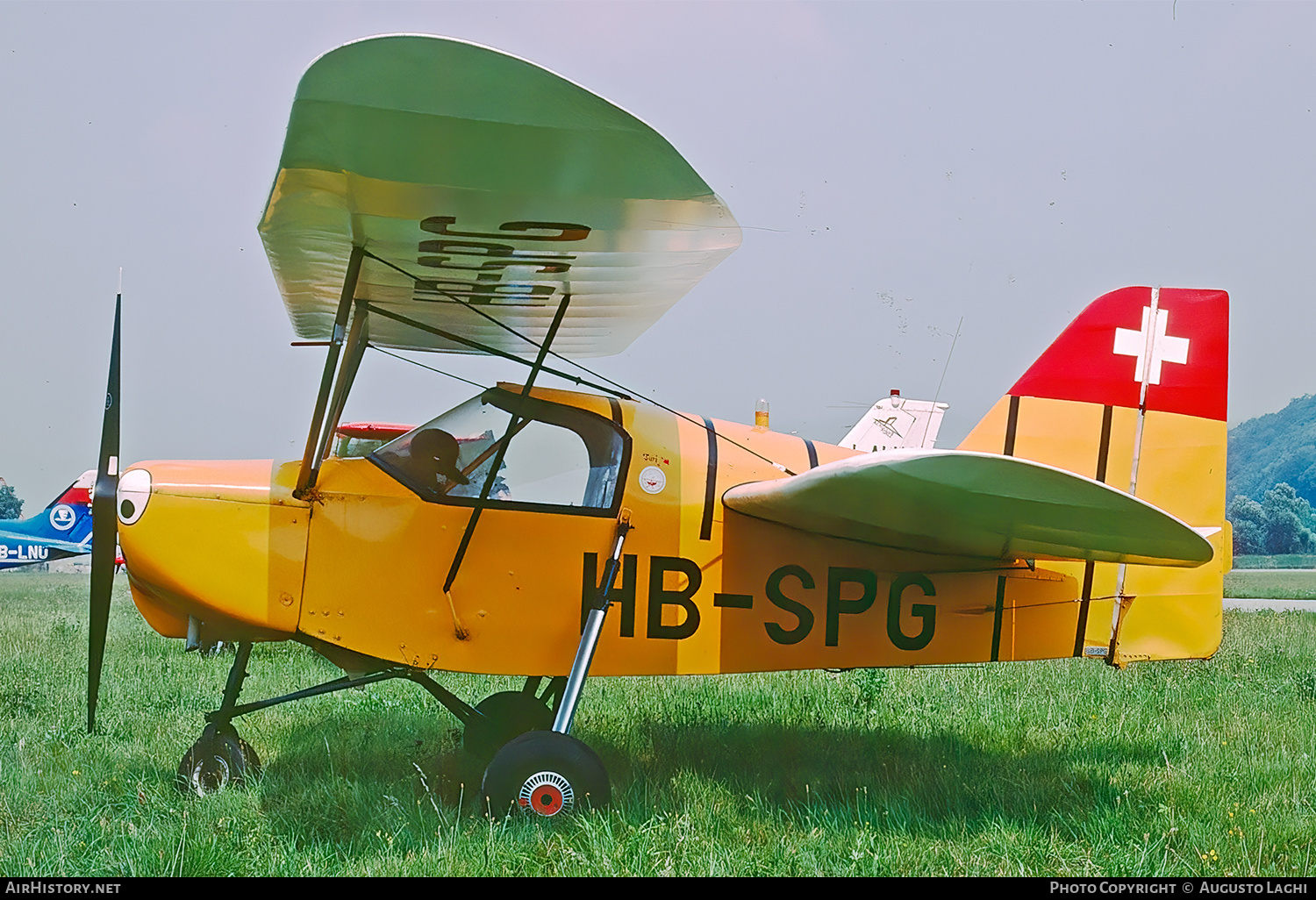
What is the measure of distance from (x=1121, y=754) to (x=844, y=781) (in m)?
1.91

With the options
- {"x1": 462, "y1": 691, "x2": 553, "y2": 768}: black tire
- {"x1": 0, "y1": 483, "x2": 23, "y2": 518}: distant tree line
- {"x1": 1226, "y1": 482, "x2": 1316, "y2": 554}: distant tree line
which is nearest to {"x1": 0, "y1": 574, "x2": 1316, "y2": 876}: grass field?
{"x1": 462, "y1": 691, "x2": 553, "y2": 768}: black tire

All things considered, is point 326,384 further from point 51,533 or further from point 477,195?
point 51,533

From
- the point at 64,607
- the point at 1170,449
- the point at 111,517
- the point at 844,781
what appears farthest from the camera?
the point at 64,607

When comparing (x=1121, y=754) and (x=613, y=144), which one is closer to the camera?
(x=613, y=144)

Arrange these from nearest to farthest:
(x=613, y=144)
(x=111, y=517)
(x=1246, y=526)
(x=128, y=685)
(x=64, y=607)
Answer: (x=613, y=144) → (x=111, y=517) → (x=128, y=685) → (x=64, y=607) → (x=1246, y=526)

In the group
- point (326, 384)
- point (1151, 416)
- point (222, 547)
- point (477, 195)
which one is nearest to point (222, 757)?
point (222, 547)

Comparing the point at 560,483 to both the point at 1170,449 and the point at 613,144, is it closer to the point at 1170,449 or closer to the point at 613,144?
the point at 613,144

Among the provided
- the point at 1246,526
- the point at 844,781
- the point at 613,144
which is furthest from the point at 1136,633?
the point at 1246,526

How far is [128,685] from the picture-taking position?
726 centimetres

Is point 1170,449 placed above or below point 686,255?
below

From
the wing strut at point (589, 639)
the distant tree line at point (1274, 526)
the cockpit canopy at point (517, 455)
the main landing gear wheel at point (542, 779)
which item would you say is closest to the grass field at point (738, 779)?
the main landing gear wheel at point (542, 779)

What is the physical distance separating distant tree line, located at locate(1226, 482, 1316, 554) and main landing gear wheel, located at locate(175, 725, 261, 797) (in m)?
85.3

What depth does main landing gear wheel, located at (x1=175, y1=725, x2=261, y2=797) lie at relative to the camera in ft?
15.3

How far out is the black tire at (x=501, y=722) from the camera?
514 cm
